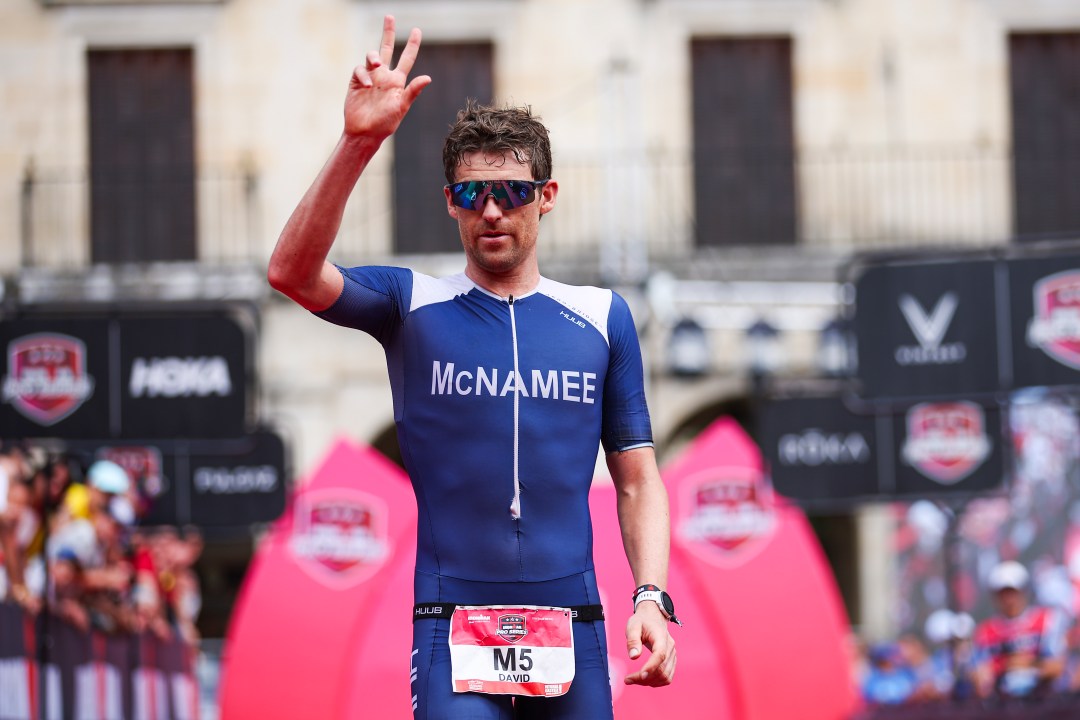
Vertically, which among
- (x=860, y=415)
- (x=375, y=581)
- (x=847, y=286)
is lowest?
(x=375, y=581)

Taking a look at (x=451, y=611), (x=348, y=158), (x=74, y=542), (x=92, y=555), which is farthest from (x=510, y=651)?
(x=92, y=555)

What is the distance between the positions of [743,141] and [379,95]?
56.0 ft

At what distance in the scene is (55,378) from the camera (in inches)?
342

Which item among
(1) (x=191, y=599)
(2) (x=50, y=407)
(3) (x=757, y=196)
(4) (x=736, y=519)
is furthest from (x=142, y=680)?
(3) (x=757, y=196)

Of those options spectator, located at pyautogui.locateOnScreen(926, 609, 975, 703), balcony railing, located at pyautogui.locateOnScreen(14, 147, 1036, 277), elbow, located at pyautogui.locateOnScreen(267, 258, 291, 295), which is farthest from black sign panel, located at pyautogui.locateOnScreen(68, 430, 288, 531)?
balcony railing, located at pyautogui.locateOnScreen(14, 147, 1036, 277)

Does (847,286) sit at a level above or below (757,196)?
below

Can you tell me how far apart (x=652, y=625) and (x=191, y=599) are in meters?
13.4

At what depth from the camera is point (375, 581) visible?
10.6 meters

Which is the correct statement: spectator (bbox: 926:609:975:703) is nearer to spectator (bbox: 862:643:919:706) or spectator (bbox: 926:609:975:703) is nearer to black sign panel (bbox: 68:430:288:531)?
spectator (bbox: 862:643:919:706)

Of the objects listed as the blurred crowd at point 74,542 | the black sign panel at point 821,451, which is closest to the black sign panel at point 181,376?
the blurred crowd at point 74,542

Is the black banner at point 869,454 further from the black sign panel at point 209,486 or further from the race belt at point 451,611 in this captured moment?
the race belt at point 451,611

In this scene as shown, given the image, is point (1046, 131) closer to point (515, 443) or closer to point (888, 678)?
point (888, 678)

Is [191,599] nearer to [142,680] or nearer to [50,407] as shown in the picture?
[142,680]

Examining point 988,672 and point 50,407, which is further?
point 988,672
